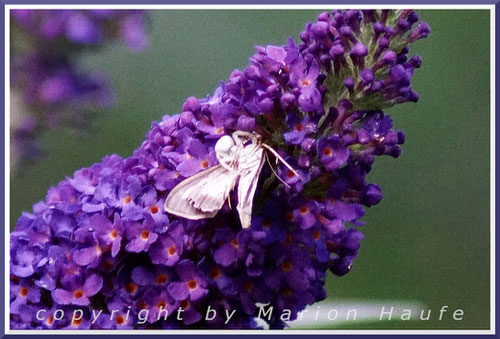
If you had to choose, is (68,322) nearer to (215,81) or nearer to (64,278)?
(64,278)

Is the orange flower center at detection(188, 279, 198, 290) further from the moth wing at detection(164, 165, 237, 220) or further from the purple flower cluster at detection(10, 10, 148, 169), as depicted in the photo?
the purple flower cluster at detection(10, 10, 148, 169)

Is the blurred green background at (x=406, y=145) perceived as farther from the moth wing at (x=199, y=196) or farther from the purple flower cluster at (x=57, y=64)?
the purple flower cluster at (x=57, y=64)

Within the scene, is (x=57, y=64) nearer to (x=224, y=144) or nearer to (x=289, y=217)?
(x=224, y=144)

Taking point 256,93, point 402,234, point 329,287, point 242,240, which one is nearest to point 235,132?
point 256,93

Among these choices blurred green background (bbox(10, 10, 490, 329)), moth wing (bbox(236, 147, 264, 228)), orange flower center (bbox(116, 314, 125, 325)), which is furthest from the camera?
blurred green background (bbox(10, 10, 490, 329))

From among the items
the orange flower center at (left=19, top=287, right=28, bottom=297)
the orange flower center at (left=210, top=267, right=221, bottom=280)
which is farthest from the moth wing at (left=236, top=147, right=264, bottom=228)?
the orange flower center at (left=19, top=287, right=28, bottom=297)

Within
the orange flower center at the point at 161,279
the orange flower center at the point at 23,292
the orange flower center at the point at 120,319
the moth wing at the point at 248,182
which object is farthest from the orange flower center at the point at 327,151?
the orange flower center at the point at 23,292

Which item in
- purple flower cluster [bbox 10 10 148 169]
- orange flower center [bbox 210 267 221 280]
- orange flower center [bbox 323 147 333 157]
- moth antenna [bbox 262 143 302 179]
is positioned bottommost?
orange flower center [bbox 210 267 221 280]
